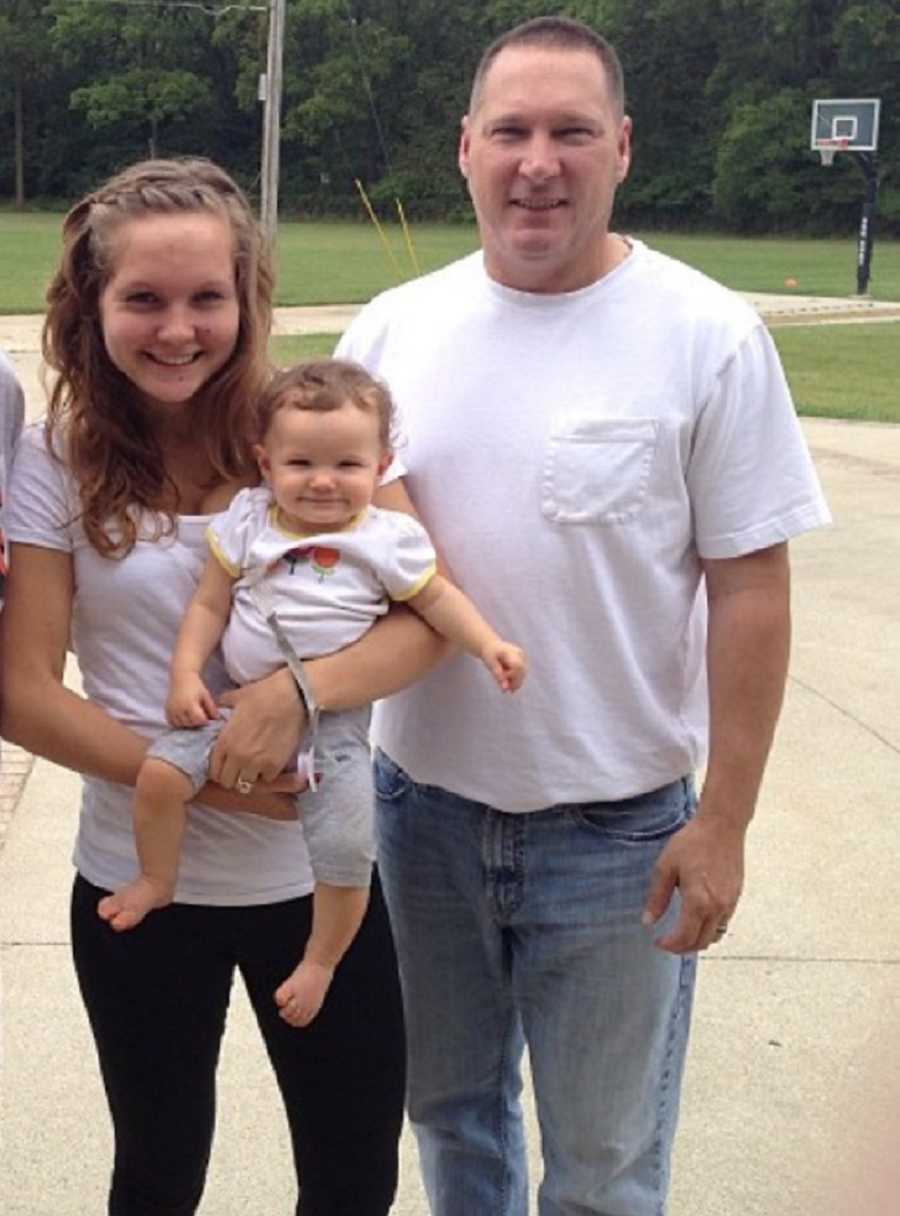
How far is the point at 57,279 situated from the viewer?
214cm

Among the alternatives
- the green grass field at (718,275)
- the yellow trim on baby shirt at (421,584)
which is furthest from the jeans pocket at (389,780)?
the green grass field at (718,275)

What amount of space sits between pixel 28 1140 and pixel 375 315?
1.74 meters

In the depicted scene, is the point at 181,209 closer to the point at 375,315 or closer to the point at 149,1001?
the point at 375,315

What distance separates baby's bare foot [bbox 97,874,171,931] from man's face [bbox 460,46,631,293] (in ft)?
3.00

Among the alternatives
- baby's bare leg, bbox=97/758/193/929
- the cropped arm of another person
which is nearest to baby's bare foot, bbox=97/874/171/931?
baby's bare leg, bbox=97/758/193/929

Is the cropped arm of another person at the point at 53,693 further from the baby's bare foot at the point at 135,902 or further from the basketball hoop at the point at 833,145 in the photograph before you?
the basketball hoop at the point at 833,145

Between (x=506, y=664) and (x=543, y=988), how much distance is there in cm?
57

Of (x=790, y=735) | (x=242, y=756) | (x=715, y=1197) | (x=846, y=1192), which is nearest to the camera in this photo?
(x=846, y=1192)

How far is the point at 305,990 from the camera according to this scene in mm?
2078

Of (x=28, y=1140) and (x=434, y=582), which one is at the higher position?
(x=434, y=582)

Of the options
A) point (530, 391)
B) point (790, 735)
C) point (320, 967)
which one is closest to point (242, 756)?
point (320, 967)

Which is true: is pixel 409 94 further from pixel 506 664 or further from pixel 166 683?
pixel 506 664

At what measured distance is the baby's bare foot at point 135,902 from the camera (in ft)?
6.72

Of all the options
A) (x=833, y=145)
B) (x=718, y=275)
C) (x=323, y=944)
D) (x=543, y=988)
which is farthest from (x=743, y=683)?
(x=833, y=145)
